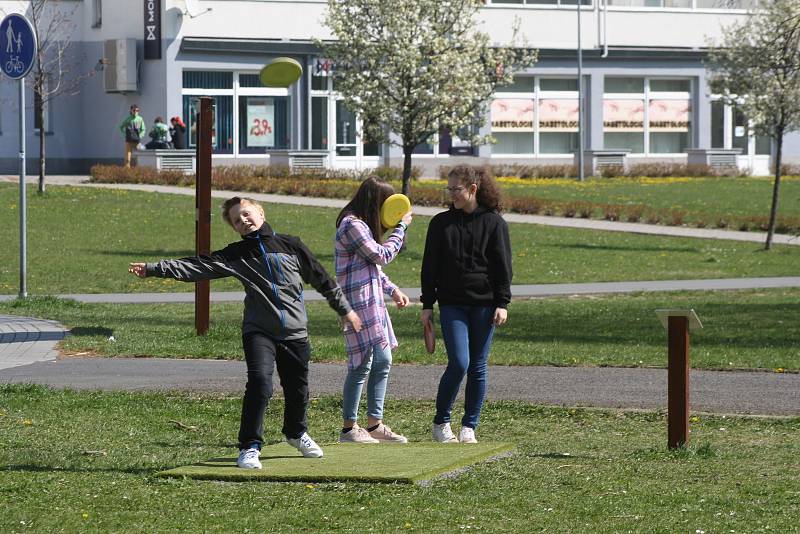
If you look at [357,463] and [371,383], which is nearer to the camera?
[357,463]

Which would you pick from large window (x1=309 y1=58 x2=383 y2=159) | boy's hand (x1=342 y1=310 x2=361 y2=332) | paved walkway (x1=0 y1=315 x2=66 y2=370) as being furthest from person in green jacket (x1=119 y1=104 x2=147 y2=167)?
boy's hand (x1=342 y1=310 x2=361 y2=332)

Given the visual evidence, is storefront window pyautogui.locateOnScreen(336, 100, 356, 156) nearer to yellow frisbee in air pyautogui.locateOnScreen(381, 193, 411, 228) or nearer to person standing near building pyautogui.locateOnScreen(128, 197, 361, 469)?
yellow frisbee in air pyautogui.locateOnScreen(381, 193, 411, 228)

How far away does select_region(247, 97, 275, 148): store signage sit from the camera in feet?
163

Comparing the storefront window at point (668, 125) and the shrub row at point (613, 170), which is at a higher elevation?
the storefront window at point (668, 125)

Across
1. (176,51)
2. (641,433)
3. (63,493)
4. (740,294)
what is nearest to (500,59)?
(740,294)

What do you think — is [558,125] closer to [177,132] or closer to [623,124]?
[623,124]

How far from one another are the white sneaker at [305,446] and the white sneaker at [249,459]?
0.39m

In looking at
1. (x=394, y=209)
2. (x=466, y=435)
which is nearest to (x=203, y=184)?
(x=394, y=209)

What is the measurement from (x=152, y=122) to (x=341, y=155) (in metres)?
6.73

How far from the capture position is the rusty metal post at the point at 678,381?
905cm

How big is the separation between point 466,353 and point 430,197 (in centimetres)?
2687

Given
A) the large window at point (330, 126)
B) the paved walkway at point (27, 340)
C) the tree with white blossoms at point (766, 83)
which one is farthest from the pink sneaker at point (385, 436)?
the large window at point (330, 126)

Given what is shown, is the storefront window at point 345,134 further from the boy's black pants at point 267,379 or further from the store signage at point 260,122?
the boy's black pants at point 267,379

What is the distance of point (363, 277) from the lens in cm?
954
